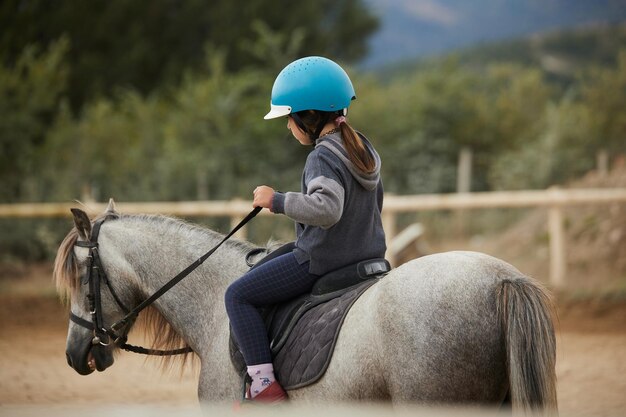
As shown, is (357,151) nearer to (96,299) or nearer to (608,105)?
(96,299)

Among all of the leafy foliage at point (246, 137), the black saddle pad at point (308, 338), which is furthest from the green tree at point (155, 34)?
the black saddle pad at point (308, 338)

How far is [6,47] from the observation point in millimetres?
19016

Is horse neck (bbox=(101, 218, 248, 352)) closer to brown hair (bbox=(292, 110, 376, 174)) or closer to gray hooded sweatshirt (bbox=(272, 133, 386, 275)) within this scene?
gray hooded sweatshirt (bbox=(272, 133, 386, 275))

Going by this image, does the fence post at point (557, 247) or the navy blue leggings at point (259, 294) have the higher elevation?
the navy blue leggings at point (259, 294)

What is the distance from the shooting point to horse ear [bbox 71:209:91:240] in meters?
3.91

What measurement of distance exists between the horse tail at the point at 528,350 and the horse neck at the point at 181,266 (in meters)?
1.56

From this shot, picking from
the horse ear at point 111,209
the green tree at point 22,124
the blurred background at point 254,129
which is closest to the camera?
the horse ear at point 111,209

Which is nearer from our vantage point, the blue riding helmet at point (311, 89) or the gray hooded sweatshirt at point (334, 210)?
the gray hooded sweatshirt at point (334, 210)

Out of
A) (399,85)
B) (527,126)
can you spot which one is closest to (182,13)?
(399,85)

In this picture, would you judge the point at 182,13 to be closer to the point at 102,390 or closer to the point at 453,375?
the point at 102,390

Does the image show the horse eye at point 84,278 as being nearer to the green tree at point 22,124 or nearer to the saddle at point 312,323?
the saddle at point 312,323

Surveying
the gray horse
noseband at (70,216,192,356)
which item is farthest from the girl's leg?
noseband at (70,216,192,356)

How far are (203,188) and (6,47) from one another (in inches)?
301

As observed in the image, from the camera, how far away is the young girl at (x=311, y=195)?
331 centimetres
